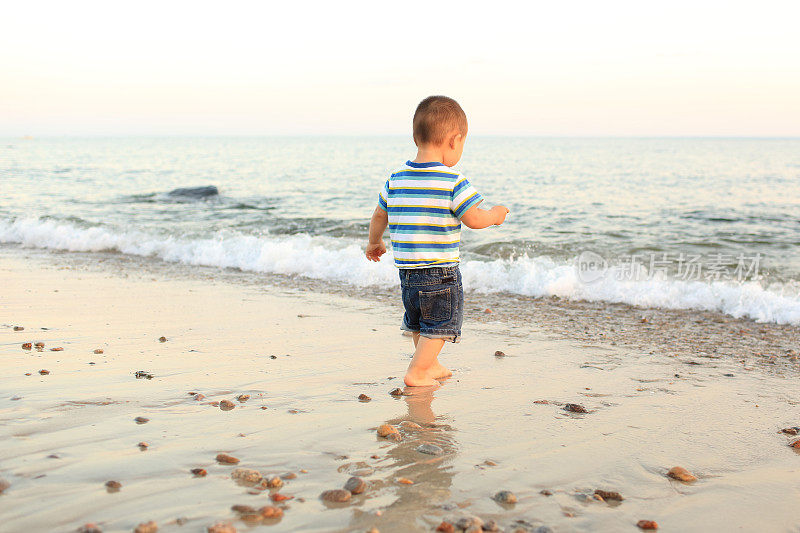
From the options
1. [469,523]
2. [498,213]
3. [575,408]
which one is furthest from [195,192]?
[469,523]

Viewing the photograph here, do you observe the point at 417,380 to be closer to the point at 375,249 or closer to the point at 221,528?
the point at 375,249

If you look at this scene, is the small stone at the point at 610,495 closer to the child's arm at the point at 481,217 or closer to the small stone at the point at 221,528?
the small stone at the point at 221,528

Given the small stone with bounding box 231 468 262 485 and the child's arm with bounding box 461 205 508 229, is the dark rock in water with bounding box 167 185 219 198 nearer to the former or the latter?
the child's arm with bounding box 461 205 508 229

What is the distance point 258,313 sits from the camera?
5.83 meters

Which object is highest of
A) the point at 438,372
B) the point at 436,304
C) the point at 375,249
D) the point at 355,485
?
the point at 375,249

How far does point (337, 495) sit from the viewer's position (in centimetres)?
222

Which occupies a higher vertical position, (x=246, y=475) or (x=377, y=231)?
(x=377, y=231)

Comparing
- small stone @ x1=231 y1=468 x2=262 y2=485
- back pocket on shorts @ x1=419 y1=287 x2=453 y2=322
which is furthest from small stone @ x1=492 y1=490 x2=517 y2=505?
back pocket on shorts @ x1=419 y1=287 x2=453 y2=322

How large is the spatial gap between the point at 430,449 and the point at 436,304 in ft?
3.74

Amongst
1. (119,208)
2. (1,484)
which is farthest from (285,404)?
(119,208)

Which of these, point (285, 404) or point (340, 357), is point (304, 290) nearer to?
point (340, 357)

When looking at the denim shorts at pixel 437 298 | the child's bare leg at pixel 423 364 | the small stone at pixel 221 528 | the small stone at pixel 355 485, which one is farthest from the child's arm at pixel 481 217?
the small stone at pixel 221 528

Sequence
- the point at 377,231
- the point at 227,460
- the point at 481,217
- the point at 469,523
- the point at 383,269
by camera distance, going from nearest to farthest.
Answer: the point at 469,523, the point at 227,460, the point at 481,217, the point at 377,231, the point at 383,269

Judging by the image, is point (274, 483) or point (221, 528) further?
point (274, 483)
